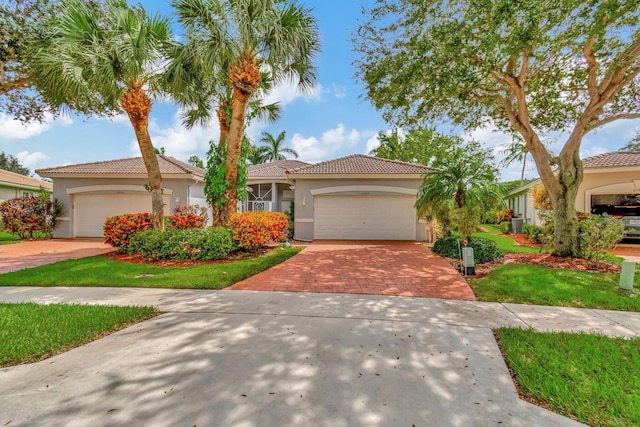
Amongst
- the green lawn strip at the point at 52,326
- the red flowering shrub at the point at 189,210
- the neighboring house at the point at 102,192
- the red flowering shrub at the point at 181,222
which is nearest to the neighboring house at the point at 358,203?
the red flowering shrub at the point at 181,222

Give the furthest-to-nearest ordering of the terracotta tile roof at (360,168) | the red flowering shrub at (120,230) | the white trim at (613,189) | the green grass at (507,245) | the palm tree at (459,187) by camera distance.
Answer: the terracotta tile roof at (360,168) < the white trim at (613,189) < the green grass at (507,245) < the red flowering shrub at (120,230) < the palm tree at (459,187)

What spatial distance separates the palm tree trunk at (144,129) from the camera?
8930 millimetres

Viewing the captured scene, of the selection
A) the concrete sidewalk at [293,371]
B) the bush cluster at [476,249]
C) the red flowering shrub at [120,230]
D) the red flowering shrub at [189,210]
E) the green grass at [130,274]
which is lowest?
the concrete sidewalk at [293,371]

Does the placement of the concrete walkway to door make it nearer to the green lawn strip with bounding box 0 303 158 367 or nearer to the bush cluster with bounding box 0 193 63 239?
the green lawn strip with bounding box 0 303 158 367

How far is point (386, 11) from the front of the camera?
8586mm

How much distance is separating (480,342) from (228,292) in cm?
450

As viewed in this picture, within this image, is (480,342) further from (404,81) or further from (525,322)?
(404,81)

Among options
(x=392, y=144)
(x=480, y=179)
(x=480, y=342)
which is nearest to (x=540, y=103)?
(x=480, y=179)

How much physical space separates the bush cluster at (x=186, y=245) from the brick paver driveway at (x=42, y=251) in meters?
2.94

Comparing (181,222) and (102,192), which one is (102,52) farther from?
(102,192)

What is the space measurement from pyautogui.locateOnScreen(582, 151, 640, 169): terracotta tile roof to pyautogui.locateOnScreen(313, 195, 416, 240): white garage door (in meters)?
8.48

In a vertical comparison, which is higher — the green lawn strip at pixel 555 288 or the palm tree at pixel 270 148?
the palm tree at pixel 270 148

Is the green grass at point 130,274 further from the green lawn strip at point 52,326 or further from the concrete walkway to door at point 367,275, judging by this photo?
the green lawn strip at point 52,326

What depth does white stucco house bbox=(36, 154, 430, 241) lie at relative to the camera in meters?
13.5
